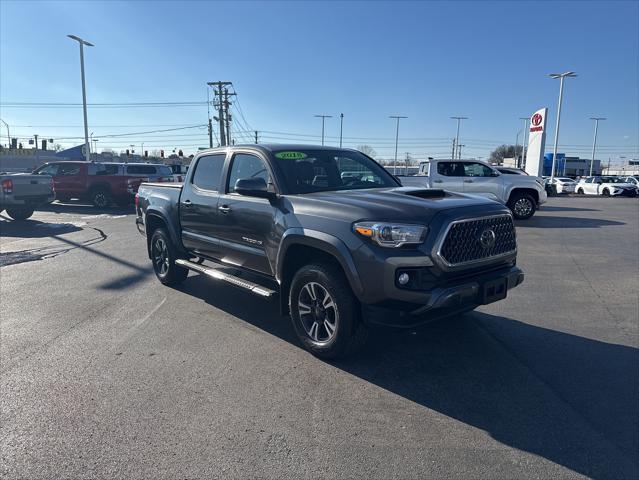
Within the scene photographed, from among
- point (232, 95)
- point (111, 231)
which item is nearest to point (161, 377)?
point (111, 231)

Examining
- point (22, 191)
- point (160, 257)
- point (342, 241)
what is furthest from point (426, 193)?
point (22, 191)

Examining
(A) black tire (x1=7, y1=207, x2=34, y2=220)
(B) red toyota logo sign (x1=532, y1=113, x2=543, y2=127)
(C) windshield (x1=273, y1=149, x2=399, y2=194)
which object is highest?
(B) red toyota logo sign (x1=532, y1=113, x2=543, y2=127)

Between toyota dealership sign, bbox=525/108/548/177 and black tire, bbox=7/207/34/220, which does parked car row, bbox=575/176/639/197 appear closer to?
toyota dealership sign, bbox=525/108/548/177

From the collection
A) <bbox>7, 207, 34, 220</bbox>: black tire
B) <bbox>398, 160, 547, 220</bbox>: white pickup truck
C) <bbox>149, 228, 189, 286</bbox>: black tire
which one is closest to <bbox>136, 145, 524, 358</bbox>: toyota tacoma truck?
<bbox>149, 228, 189, 286</bbox>: black tire

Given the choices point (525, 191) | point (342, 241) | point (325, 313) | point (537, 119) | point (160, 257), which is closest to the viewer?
point (342, 241)

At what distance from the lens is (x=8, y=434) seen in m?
3.12

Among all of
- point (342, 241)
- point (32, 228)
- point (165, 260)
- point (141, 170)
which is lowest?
point (32, 228)

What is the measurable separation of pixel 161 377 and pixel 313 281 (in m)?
1.54

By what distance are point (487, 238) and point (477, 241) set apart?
0.46ft

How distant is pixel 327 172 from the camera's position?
5.11 m

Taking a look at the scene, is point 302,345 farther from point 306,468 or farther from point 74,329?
point 74,329

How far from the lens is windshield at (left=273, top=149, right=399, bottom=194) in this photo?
482 centimetres

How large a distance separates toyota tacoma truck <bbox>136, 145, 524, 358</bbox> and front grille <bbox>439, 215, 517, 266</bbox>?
0.03ft

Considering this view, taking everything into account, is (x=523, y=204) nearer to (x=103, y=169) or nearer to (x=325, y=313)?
(x=325, y=313)
